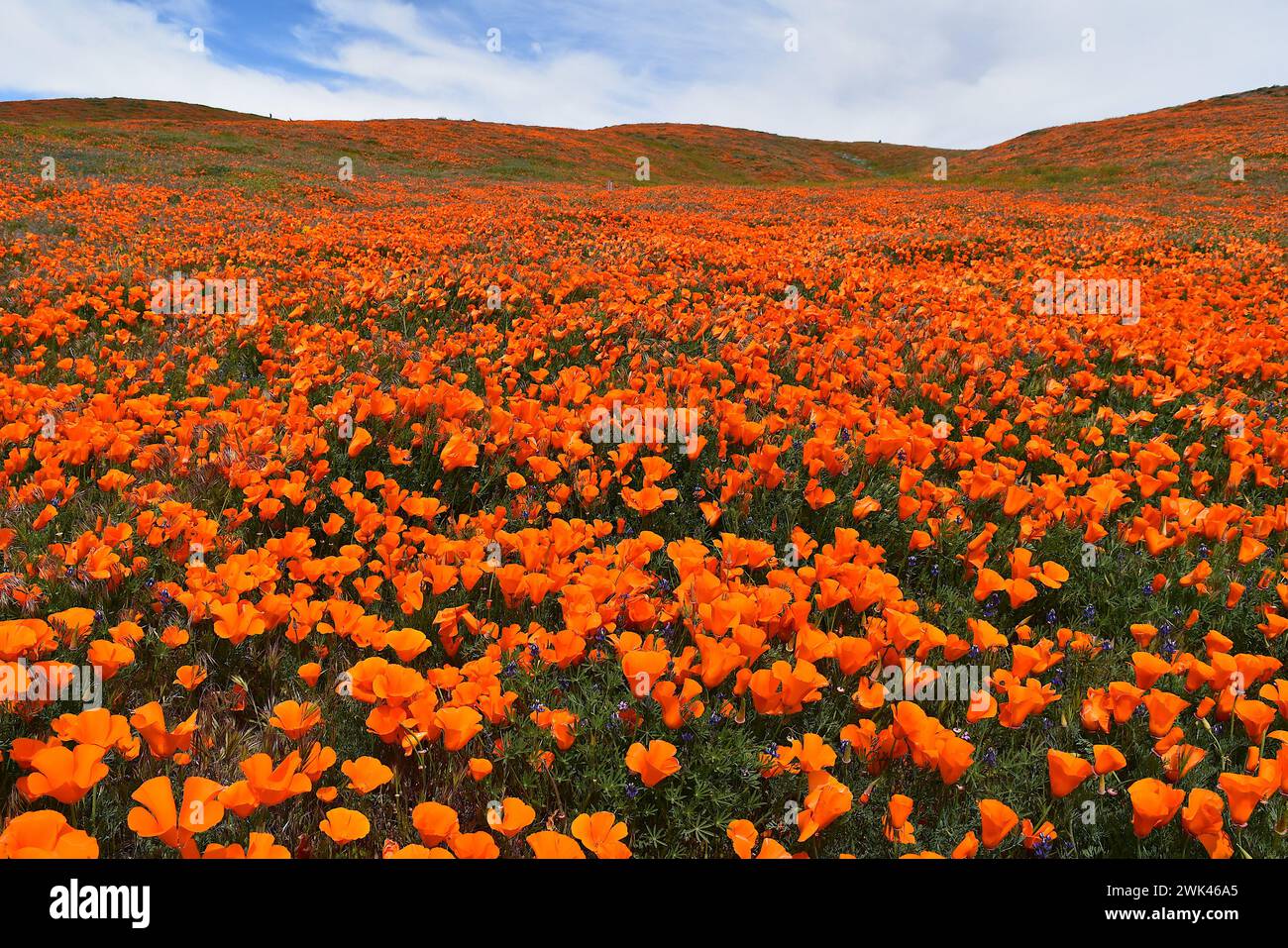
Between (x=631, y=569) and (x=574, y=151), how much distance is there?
191 ft

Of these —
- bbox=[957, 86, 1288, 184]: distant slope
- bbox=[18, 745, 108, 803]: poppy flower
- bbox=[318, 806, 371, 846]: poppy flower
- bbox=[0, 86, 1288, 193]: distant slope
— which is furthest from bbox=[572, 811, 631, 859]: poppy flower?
bbox=[957, 86, 1288, 184]: distant slope

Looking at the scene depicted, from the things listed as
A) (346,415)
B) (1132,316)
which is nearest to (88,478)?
(346,415)

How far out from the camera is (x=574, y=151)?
180ft

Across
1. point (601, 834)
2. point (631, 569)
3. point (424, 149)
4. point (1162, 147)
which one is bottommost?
point (601, 834)

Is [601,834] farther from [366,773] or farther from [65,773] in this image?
[65,773]

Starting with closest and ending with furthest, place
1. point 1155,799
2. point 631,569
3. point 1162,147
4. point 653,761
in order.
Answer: point 1155,799 → point 653,761 → point 631,569 → point 1162,147

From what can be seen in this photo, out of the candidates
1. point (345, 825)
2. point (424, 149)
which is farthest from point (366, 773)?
point (424, 149)

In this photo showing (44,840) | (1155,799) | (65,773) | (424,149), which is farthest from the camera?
(424,149)

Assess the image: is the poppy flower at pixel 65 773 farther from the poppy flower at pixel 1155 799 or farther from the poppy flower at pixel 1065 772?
the poppy flower at pixel 1155 799

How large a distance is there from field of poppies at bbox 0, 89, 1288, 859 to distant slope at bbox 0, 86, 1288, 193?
21785mm

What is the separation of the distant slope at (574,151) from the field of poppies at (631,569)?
2178cm

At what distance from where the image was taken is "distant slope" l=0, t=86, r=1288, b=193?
28.1m

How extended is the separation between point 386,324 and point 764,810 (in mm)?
6316

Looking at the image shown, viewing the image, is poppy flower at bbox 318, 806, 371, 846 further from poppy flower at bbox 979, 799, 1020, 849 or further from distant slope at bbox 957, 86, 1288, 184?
distant slope at bbox 957, 86, 1288, 184
